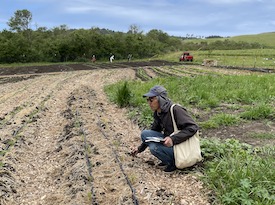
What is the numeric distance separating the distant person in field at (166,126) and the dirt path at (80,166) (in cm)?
28

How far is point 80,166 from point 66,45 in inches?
1541

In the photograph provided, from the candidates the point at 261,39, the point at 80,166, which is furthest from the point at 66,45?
the point at 261,39

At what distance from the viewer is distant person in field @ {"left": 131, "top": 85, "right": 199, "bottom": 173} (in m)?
4.12

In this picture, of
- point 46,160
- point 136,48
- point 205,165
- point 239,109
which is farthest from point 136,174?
point 136,48

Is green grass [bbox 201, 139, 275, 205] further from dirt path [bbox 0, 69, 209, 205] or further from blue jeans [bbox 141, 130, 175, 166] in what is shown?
blue jeans [bbox 141, 130, 175, 166]

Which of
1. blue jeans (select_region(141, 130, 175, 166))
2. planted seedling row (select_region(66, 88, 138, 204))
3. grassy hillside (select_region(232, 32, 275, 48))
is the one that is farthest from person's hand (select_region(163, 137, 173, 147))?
grassy hillside (select_region(232, 32, 275, 48))

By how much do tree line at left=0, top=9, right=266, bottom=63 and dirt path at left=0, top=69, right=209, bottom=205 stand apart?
31.6 metres

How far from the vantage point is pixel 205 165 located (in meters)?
4.49

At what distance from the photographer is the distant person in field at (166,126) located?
4117mm

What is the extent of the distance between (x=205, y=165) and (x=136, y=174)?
3.15 feet

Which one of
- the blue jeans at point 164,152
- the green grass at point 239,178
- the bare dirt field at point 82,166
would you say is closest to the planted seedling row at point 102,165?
the bare dirt field at point 82,166

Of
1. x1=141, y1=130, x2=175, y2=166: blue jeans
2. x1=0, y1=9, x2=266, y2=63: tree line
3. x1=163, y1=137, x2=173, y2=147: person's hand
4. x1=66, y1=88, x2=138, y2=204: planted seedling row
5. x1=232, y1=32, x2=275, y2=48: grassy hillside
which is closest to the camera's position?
x1=66, y1=88, x2=138, y2=204: planted seedling row

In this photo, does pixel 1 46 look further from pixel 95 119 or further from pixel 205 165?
pixel 205 165

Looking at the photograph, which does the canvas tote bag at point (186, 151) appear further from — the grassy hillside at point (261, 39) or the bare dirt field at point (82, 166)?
the grassy hillside at point (261, 39)
